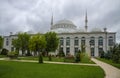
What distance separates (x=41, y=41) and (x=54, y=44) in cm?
492

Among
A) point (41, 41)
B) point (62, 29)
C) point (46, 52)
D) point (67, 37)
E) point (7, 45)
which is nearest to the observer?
point (41, 41)

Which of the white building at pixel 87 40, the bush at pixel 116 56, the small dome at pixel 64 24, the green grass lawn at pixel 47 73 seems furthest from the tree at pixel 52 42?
the green grass lawn at pixel 47 73

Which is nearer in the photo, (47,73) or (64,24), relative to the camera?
(47,73)

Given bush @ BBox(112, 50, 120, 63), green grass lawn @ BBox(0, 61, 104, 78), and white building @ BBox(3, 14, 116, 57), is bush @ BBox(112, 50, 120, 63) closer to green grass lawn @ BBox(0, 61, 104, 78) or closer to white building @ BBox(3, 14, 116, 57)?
green grass lawn @ BBox(0, 61, 104, 78)

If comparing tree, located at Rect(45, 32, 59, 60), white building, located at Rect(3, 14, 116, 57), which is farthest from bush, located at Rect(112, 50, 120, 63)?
white building, located at Rect(3, 14, 116, 57)

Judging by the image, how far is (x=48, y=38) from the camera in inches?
1987

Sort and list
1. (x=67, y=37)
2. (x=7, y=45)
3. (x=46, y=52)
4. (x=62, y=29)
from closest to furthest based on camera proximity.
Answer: (x=46, y=52) → (x=67, y=37) → (x=62, y=29) → (x=7, y=45)

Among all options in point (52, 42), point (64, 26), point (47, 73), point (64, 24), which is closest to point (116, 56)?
point (47, 73)

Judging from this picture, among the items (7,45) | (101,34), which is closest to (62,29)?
(101,34)

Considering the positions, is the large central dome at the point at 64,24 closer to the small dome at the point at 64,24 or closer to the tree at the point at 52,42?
the small dome at the point at 64,24

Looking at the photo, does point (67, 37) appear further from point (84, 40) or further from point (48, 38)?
point (48, 38)

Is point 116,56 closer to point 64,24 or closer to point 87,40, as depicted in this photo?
point 87,40

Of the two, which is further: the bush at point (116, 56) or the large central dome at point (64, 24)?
the large central dome at point (64, 24)

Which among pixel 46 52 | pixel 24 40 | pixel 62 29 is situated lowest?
pixel 46 52
